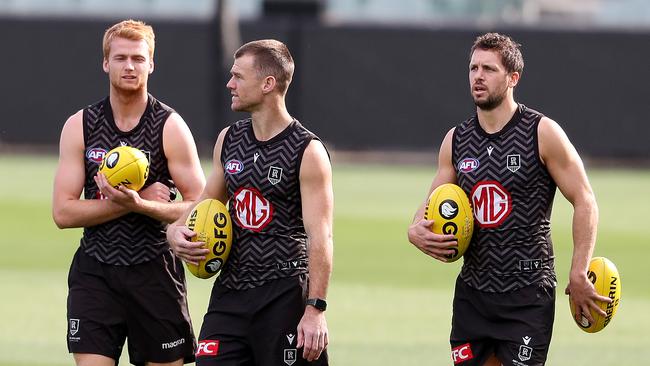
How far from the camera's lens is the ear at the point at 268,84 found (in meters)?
7.69

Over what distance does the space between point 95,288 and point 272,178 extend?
143 centimetres

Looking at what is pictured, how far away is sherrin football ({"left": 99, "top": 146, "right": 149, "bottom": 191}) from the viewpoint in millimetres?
7988

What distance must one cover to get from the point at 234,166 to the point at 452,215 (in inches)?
47.8

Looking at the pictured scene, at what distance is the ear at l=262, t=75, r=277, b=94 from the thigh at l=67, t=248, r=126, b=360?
1608mm

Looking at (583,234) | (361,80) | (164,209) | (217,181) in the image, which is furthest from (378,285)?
(361,80)

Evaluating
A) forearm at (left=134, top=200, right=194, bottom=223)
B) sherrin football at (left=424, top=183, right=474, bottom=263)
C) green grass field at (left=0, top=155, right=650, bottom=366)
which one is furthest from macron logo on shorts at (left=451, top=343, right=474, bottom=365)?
green grass field at (left=0, top=155, right=650, bottom=366)

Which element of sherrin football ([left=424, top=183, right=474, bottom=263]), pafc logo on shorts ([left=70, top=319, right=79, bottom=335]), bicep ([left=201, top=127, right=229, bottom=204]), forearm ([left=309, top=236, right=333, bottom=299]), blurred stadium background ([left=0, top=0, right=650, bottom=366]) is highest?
blurred stadium background ([left=0, top=0, right=650, bottom=366])

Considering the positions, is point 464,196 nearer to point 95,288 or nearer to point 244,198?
point 244,198

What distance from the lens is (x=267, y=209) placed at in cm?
780

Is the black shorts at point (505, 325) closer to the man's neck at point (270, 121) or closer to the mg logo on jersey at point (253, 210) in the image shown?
the mg logo on jersey at point (253, 210)

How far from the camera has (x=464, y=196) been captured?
799cm

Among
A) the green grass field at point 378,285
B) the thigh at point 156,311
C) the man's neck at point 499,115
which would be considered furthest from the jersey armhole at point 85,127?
the green grass field at point 378,285

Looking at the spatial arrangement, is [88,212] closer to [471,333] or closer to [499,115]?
[471,333]

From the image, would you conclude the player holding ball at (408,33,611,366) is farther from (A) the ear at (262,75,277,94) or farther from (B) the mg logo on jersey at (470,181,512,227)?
(A) the ear at (262,75,277,94)
